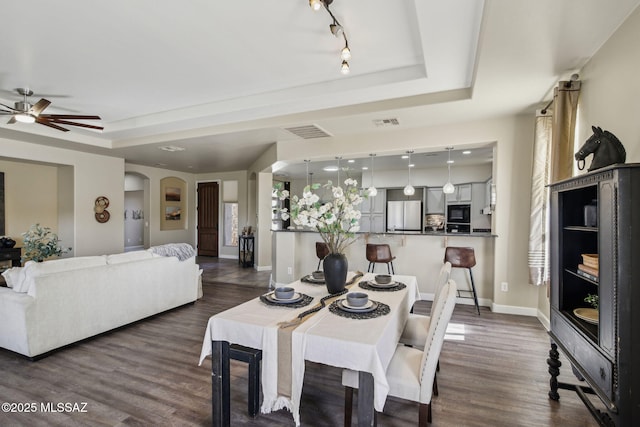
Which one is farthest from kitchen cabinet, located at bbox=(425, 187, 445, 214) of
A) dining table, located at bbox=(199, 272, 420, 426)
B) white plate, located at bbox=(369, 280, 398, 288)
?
dining table, located at bbox=(199, 272, 420, 426)

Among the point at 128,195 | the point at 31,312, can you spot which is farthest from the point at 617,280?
the point at 128,195

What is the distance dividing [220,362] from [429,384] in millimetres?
1148

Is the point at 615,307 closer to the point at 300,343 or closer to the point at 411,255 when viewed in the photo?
the point at 300,343

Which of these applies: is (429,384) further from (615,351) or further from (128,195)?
(128,195)

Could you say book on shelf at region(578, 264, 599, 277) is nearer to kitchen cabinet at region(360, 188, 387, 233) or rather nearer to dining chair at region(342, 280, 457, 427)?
dining chair at region(342, 280, 457, 427)

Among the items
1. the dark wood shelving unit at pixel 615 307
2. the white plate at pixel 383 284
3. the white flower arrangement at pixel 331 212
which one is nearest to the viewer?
the dark wood shelving unit at pixel 615 307

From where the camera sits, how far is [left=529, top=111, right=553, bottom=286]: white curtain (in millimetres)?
3422

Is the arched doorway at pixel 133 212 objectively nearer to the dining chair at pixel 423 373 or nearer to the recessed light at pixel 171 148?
the recessed light at pixel 171 148

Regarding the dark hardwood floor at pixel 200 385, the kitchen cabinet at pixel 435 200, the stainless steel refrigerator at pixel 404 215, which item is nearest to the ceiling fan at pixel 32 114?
the dark hardwood floor at pixel 200 385

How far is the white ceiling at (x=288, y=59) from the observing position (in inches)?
86.9

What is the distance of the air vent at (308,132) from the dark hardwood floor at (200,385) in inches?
112

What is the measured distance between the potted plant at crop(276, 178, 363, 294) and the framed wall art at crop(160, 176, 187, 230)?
7776 millimetres

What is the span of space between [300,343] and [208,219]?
28.4 ft

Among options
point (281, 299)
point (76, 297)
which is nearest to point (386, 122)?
point (281, 299)
